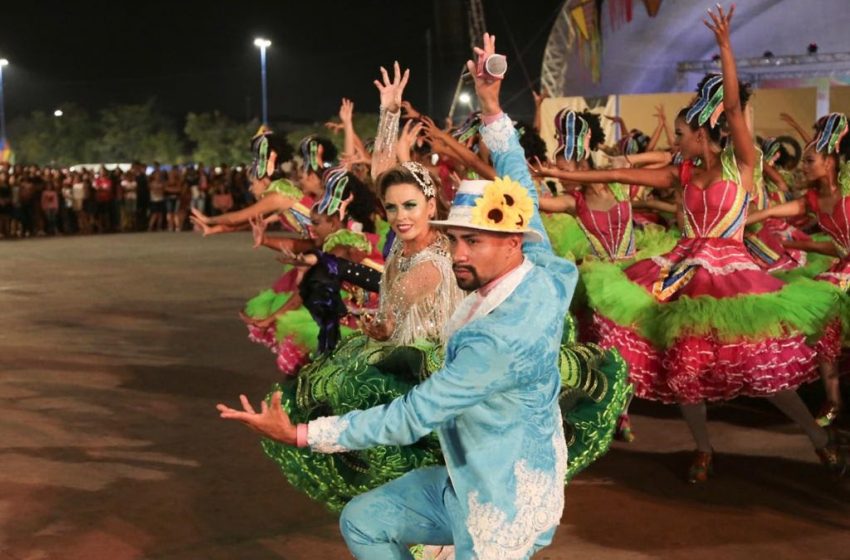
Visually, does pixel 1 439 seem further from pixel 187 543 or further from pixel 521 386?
pixel 521 386

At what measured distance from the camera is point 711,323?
20.5 feet

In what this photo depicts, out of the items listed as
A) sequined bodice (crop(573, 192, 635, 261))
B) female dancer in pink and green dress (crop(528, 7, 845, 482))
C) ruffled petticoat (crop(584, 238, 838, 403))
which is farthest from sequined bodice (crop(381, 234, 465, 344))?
sequined bodice (crop(573, 192, 635, 261))

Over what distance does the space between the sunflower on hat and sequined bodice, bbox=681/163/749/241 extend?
368cm

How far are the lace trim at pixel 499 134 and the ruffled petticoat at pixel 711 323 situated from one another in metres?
2.54

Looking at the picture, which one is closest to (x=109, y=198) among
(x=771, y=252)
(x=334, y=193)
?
(x=771, y=252)

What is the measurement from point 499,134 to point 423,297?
30.1 inches

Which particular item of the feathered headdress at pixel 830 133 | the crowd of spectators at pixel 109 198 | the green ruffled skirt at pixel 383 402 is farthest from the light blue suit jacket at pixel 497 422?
the crowd of spectators at pixel 109 198

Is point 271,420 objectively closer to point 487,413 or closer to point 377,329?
A: point 487,413

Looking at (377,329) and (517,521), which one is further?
(377,329)

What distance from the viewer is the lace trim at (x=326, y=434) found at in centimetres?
312

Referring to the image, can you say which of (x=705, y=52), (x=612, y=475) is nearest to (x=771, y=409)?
(x=612, y=475)

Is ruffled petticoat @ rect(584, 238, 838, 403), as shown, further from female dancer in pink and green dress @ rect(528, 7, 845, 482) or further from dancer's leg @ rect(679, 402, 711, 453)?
dancer's leg @ rect(679, 402, 711, 453)

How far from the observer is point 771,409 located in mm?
8453

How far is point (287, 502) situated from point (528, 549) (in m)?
3.16
